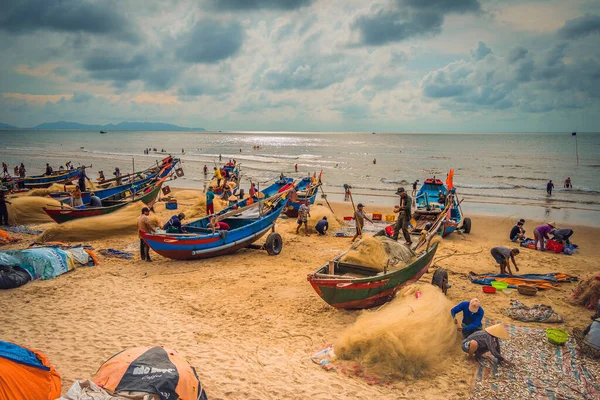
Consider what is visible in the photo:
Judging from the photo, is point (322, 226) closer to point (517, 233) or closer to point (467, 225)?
point (467, 225)

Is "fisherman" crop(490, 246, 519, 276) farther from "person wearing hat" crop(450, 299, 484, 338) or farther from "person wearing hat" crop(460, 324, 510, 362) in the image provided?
"person wearing hat" crop(460, 324, 510, 362)

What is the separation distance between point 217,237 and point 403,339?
736cm

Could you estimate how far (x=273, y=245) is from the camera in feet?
43.5

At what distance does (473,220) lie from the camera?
71.2ft

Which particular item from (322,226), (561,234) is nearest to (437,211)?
(561,234)

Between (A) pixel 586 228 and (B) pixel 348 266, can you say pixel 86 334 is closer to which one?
(B) pixel 348 266

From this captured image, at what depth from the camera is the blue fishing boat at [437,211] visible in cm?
1534

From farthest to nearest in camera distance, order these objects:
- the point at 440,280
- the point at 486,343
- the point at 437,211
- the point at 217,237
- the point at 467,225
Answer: the point at 467,225
the point at 437,211
the point at 217,237
the point at 440,280
the point at 486,343

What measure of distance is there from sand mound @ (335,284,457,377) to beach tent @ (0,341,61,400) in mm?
4450

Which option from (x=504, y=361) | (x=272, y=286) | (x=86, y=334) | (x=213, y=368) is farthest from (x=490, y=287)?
(x=86, y=334)

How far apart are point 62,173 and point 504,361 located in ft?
103

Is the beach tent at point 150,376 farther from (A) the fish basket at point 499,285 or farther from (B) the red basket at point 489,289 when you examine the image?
(A) the fish basket at point 499,285

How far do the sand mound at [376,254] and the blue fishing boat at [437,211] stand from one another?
4.15 m

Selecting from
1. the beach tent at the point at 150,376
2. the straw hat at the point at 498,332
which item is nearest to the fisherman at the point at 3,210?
the beach tent at the point at 150,376
